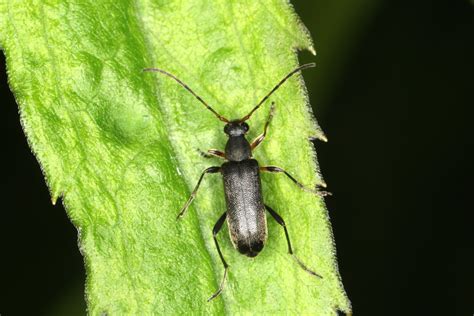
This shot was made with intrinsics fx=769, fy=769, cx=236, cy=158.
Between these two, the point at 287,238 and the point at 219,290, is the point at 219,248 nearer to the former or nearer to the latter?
the point at 219,290

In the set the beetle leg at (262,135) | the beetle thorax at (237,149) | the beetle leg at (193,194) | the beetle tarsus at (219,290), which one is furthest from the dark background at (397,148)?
the beetle tarsus at (219,290)

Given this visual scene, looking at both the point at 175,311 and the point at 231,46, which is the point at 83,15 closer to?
the point at 231,46

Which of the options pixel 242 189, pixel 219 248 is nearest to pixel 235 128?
pixel 242 189

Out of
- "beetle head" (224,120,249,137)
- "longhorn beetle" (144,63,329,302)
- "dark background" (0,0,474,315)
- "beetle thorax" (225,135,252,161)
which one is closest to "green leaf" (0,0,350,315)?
"longhorn beetle" (144,63,329,302)

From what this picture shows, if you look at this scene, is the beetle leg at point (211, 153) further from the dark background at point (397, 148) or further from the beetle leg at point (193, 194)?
the dark background at point (397, 148)

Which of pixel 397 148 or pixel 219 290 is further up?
pixel 397 148

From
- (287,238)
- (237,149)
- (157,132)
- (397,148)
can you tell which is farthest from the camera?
(397,148)
